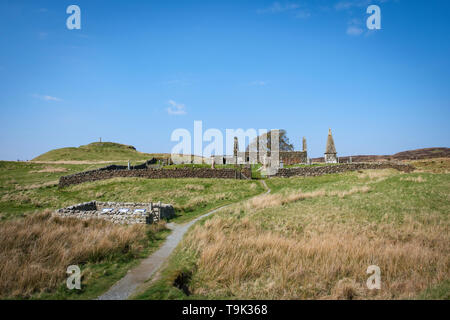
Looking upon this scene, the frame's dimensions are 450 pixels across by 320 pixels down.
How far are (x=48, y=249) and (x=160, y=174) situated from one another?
27327 mm

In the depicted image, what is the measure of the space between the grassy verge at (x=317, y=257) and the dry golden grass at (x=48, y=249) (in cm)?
260

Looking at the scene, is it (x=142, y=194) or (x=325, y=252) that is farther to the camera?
(x=142, y=194)

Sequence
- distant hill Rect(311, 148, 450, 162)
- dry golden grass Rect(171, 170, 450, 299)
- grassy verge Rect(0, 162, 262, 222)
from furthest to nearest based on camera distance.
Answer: distant hill Rect(311, 148, 450, 162) → grassy verge Rect(0, 162, 262, 222) → dry golden grass Rect(171, 170, 450, 299)

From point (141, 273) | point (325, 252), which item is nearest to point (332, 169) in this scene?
point (325, 252)

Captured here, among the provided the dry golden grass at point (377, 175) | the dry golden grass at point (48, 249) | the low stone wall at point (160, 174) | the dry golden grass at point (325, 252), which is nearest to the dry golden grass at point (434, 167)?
the dry golden grass at point (377, 175)

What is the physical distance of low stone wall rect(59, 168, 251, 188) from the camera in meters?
35.1

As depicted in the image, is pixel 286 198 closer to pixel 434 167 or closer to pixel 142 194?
pixel 142 194

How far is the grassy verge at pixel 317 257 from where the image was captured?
6973 mm

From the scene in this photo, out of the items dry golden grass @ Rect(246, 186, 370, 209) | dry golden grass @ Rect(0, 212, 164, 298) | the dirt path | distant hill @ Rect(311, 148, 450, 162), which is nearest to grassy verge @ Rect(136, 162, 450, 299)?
the dirt path

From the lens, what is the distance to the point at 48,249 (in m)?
9.12

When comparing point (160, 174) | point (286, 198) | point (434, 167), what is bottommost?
point (286, 198)

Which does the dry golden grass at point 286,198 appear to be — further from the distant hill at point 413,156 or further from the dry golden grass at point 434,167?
the distant hill at point 413,156

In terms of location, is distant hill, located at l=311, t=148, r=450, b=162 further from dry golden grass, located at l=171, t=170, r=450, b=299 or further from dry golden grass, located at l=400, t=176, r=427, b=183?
dry golden grass, located at l=171, t=170, r=450, b=299

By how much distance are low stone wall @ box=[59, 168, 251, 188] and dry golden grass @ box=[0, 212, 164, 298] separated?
878 inches
